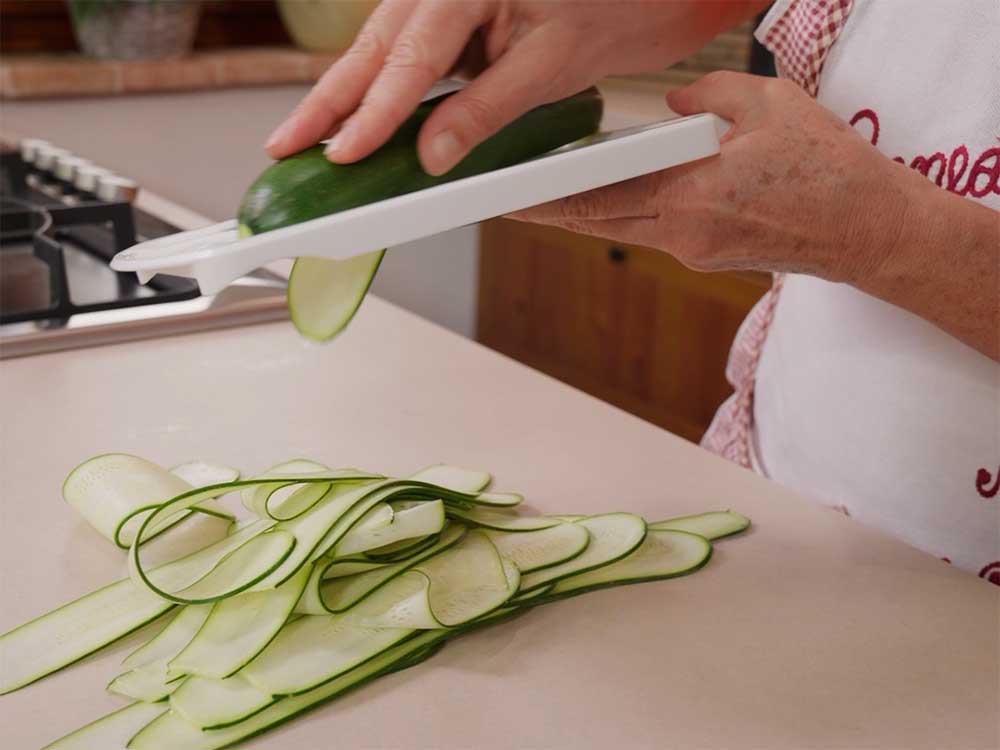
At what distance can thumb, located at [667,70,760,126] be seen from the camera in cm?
73

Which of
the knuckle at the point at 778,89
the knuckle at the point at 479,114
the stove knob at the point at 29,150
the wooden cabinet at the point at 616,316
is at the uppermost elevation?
the knuckle at the point at 778,89

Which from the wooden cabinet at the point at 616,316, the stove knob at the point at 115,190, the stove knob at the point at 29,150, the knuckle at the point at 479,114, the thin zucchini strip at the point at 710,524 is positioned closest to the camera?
the knuckle at the point at 479,114

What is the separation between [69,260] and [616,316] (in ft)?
4.79

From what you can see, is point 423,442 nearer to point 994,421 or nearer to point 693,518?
point 693,518

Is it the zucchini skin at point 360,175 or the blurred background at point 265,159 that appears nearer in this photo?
the zucchini skin at point 360,175

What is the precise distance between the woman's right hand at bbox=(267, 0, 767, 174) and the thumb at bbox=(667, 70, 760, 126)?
9 cm

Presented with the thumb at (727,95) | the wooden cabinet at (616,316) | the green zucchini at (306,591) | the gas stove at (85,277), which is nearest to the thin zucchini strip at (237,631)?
the green zucchini at (306,591)

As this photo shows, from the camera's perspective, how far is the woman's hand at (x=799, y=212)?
70cm

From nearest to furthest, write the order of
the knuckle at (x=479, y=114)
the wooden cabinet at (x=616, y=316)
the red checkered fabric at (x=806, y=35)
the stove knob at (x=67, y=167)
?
the knuckle at (x=479, y=114), the red checkered fabric at (x=806, y=35), the stove knob at (x=67, y=167), the wooden cabinet at (x=616, y=316)

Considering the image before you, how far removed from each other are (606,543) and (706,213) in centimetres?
21

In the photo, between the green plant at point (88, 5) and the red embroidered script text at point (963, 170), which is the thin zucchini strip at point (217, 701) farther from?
the green plant at point (88, 5)

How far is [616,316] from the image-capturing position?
262 centimetres

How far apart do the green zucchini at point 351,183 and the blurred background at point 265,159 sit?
851 mm

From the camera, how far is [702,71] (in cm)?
278
